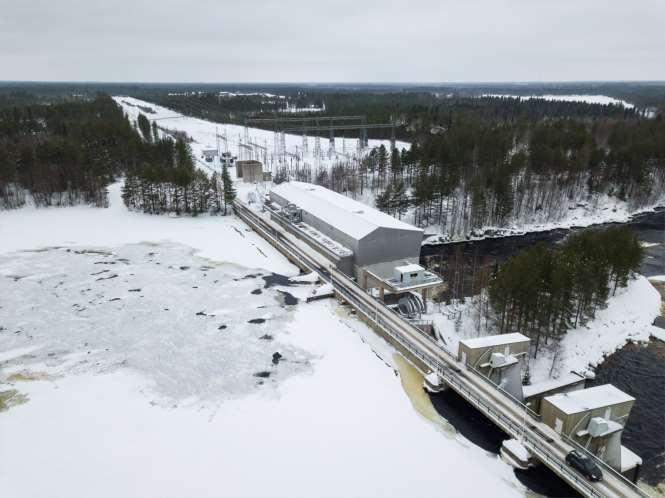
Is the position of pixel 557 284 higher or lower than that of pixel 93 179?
lower

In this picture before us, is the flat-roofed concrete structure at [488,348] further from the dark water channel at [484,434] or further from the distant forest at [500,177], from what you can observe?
the distant forest at [500,177]

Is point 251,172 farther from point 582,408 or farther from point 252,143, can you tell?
point 582,408

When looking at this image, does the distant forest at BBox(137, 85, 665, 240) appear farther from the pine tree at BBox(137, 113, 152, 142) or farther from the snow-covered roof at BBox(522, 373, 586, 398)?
the pine tree at BBox(137, 113, 152, 142)

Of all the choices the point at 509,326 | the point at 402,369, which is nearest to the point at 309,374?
the point at 402,369

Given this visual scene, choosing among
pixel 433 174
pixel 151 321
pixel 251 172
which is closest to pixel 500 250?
pixel 433 174

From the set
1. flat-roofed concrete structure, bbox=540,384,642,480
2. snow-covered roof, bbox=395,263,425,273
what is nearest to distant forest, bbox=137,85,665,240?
snow-covered roof, bbox=395,263,425,273

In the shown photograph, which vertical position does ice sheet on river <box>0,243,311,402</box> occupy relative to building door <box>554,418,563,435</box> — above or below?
below
